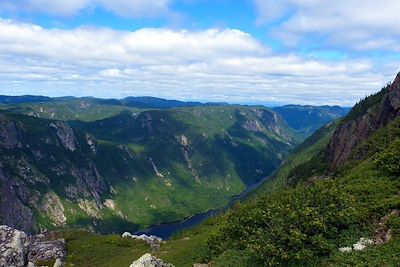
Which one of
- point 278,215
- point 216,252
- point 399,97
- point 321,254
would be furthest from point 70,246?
point 399,97

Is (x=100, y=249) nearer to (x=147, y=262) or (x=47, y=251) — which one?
(x=47, y=251)

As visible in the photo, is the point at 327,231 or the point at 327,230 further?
the point at 327,230

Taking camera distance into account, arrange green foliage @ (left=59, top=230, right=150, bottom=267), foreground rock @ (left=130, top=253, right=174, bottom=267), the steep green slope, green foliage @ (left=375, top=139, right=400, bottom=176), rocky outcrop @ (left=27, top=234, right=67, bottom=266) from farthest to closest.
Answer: green foliage @ (left=59, top=230, right=150, bottom=267) < rocky outcrop @ (left=27, top=234, right=67, bottom=266) < green foliage @ (left=375, top=139, right=400, bottom=176) < foreground rock @ (left=130, top=253, right=174, bottom=267) < the steep green slope

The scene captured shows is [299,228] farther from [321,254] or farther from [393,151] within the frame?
[393,151]

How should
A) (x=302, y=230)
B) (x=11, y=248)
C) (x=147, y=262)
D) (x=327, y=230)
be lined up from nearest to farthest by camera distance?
(x=147, y=262), (x=327, y=230), (x=302, y=230), (x=11, y=248)

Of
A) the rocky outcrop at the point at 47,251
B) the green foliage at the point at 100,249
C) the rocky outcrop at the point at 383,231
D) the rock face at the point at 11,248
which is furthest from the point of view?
the green foliage at the point at 100,249

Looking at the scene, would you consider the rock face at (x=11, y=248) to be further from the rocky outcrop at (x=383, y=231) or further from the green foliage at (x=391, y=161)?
the green foliage at (x=391, y=161)

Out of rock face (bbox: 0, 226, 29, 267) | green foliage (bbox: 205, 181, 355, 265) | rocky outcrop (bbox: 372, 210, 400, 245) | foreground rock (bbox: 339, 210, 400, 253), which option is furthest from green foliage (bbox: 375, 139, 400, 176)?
rock face (bbox: 0, 226, 29, 267)

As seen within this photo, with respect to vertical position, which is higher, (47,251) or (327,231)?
(327,231)

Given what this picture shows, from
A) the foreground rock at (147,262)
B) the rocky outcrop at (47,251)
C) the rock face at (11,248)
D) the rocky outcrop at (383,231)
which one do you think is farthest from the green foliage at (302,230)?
the rocky outcrop at (47,251)

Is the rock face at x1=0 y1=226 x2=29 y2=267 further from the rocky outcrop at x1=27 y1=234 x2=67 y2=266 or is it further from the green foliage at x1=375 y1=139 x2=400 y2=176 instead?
the green foliage at x1=375 y1=139 x2=400 y2=176

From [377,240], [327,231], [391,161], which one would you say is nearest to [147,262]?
[327,231]
